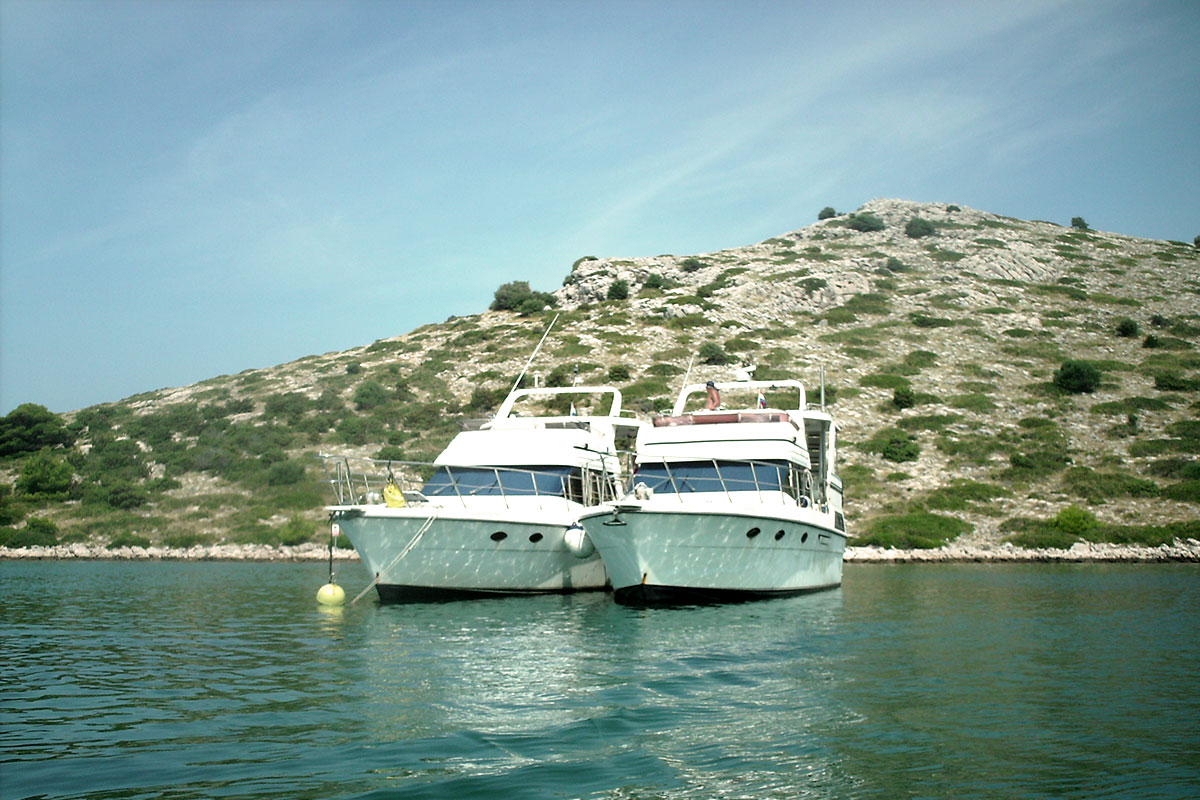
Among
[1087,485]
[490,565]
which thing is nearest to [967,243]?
[1087,485]

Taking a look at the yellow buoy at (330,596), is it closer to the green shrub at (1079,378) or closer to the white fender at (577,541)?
the white fender at (577,541)

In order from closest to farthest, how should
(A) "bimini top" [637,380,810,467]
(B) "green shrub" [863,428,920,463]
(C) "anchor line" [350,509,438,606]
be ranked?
(C) "anchor line" [350,509,438,606] → (A) "bimini top" [637,380,810,467] → (B) "green shrub" [863,428,920,463]

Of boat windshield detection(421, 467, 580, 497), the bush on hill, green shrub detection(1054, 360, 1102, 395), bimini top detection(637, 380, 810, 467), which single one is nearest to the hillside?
the bush on hill

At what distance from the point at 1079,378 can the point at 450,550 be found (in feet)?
146

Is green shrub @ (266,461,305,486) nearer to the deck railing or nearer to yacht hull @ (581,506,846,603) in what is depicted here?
the deck railing

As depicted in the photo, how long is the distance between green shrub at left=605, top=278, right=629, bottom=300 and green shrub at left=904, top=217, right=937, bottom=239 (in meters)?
43.1

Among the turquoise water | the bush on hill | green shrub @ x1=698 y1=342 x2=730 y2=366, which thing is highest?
the bush on hill

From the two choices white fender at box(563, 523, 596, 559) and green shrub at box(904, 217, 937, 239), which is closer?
white fender at box(563, 523, 596, 559)

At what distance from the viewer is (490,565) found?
708 inches

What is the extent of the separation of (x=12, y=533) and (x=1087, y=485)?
47862 mm

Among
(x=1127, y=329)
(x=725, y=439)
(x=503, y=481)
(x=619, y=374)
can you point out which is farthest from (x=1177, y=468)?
(x=503, y=481)

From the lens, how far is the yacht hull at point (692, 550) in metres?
15.9

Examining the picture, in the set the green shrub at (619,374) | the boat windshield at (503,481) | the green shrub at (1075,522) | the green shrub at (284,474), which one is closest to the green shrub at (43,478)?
the green shrub at (284,474)

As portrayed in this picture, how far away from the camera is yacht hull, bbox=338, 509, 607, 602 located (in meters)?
17.3
